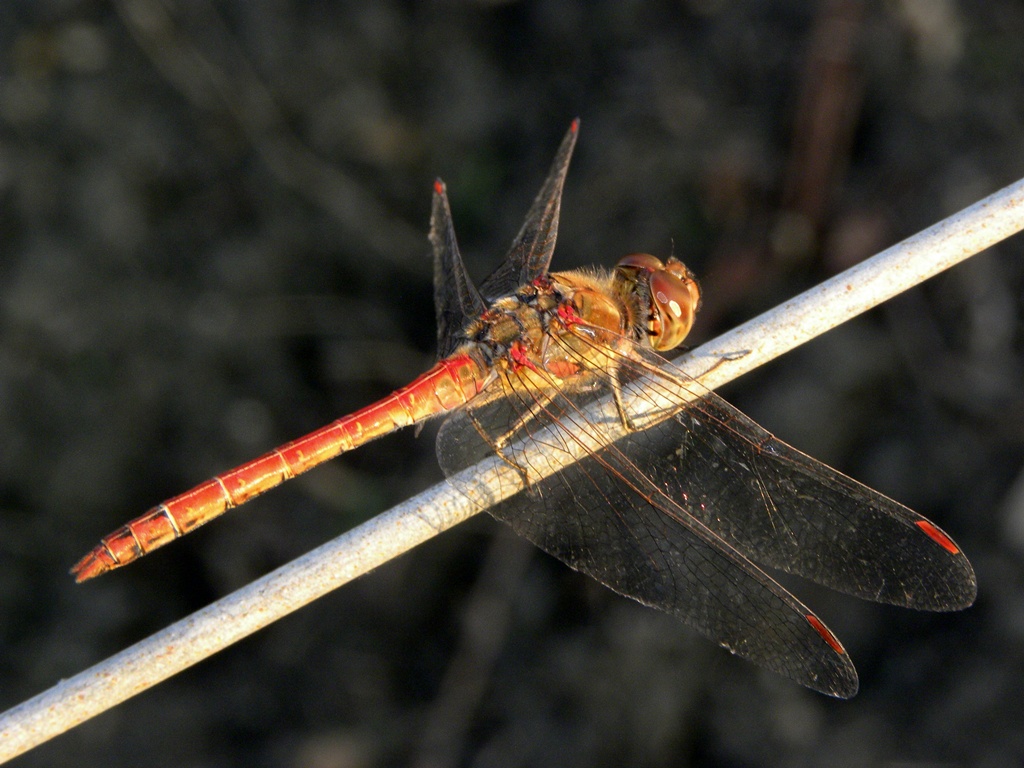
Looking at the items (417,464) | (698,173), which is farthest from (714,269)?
(417,464)

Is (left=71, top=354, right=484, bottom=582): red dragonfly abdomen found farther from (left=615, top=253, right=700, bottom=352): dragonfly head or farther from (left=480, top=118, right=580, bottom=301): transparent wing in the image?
(left=615, top=253, right=700, bottom=352): dragonfly head

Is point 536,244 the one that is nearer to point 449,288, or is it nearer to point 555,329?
point 449,288

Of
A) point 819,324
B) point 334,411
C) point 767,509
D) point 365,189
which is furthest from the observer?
point 365,189

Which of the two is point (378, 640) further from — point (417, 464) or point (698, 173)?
point (698, 173)

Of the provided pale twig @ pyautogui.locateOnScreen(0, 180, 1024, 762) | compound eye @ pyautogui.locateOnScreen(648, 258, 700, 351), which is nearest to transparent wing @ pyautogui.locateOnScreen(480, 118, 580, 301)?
compound eye @ pyautogui.locateOnScreen(648, 258, 700, 351)

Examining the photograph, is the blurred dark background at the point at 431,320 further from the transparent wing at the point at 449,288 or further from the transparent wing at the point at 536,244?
the transparent wing at the point at 449,288

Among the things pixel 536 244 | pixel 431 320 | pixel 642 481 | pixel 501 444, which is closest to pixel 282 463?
pixel 501 444
